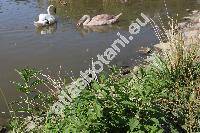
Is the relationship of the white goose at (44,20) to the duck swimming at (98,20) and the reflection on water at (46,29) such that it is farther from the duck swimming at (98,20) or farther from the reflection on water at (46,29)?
the duck swimming at (98,20)

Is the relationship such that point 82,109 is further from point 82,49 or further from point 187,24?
point 187,24

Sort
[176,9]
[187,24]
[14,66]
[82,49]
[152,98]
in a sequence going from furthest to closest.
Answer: [176,9], [187,24], [82,49], [14,66], [152,98]

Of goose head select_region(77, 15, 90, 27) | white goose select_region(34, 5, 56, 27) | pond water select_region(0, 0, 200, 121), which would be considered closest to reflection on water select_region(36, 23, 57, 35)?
pond water select_region(0, 0, 200, 121)

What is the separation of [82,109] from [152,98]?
107 centimetres

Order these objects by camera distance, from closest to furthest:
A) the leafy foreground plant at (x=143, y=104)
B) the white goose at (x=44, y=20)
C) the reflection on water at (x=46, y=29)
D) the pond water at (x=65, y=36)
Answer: the leafy foreground plant at (x=143, y=104) → the pond water at (x=65, y=36) → the reflection on water at (x=46, y=29) → the white goose at (x=44, y=20)

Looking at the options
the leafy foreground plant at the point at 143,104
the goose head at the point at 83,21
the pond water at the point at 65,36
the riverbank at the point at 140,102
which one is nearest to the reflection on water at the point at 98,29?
the pond water at the point at 65,36

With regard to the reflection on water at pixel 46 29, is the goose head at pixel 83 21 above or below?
above

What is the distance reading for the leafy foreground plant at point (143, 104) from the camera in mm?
4180

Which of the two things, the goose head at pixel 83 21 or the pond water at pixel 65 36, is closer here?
the pond water at pixel 65 36

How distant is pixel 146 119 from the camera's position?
14.1 ft

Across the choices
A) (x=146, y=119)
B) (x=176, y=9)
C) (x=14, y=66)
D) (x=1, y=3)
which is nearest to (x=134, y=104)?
(x=146, y=119)

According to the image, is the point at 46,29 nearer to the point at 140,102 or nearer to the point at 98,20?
the point at 98,20

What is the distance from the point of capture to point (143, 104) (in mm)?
4438

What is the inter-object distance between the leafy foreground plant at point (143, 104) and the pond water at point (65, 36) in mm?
3465
